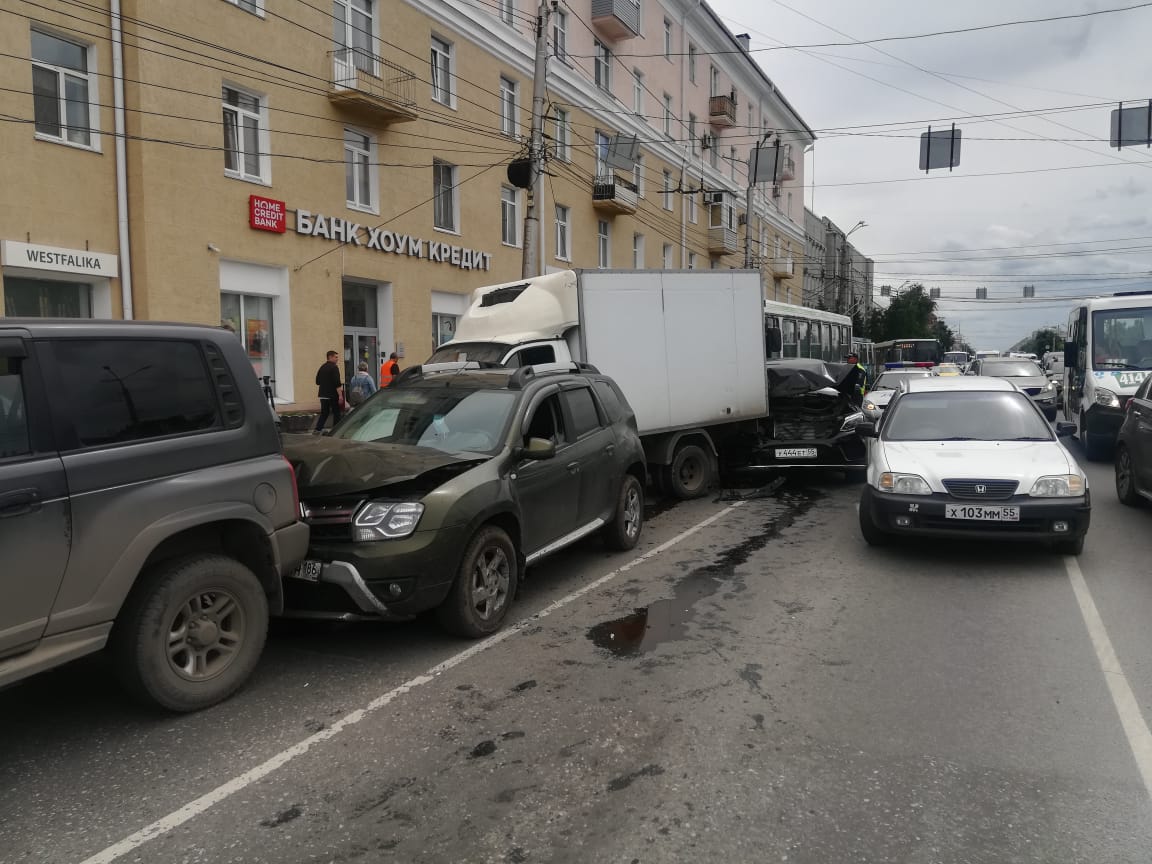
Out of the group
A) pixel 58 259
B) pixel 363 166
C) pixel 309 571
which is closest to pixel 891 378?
pixel 363 166

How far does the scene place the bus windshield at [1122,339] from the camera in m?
13.9

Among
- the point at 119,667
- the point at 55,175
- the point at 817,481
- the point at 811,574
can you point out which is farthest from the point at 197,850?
the point at 55,175

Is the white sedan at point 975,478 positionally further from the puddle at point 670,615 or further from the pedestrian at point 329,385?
the pedestrian at point 329,385

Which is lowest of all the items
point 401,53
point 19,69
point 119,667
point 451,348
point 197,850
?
point 197,850

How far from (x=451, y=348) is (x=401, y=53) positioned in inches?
452

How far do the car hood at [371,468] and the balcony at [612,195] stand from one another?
24.9 m

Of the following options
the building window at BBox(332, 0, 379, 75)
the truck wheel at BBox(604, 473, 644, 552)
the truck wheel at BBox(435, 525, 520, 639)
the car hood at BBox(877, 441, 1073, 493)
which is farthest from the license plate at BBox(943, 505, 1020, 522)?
the building window at BBox(332, 0, 379, 75)

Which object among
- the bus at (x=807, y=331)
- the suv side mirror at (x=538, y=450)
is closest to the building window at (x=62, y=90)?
the suv side mirror at (x=538, y=450)

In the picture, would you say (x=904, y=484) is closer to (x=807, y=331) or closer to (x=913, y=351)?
(x=807, y=331)

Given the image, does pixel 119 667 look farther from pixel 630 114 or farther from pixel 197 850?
pixel 630 114

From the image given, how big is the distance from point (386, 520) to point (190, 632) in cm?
119

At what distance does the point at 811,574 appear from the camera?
6984 mm

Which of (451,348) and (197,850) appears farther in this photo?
(451,348)

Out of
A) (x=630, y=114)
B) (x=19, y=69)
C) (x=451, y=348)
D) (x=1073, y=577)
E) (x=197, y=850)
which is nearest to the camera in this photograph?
(x=197, y=850)
